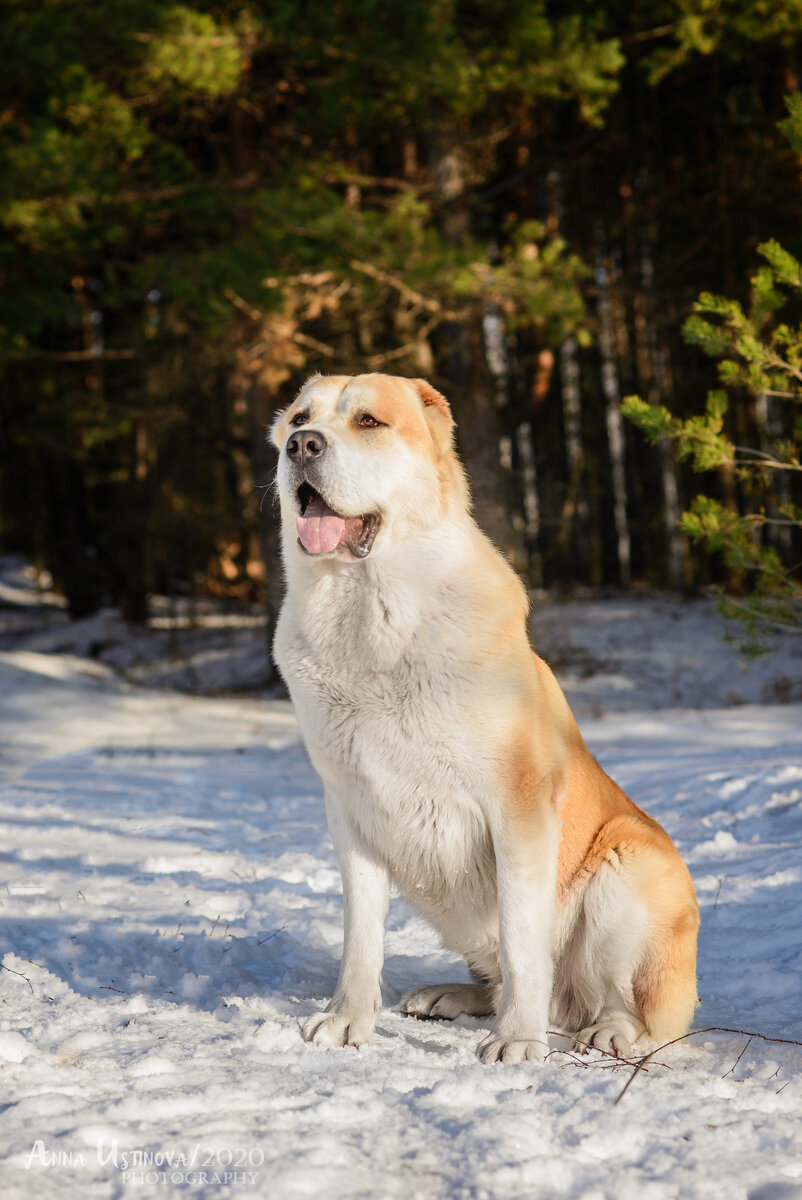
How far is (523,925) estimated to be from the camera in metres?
2.49

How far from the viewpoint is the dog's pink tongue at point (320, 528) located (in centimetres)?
262

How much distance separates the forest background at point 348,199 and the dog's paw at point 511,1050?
11.5 ft

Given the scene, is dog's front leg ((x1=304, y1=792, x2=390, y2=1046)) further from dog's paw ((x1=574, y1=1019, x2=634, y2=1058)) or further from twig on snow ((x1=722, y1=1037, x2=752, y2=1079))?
twig on snow ((x1=722, y1=1037, x2=752, y2=1079))

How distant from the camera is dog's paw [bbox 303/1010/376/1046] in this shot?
2471 millimetres

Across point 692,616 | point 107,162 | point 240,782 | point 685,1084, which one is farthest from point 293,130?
point 685,1084

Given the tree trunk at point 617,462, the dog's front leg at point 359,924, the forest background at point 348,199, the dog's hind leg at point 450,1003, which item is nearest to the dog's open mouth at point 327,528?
the dog's front leg at point 359,924

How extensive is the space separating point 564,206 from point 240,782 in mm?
13527

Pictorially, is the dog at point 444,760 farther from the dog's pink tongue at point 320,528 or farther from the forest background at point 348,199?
the forest background at point 348,199

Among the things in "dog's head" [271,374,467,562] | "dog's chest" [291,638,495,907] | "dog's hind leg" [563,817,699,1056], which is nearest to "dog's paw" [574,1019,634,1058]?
"dog's hind leg" [563,817,699,1056]

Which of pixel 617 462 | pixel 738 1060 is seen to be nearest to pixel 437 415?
pixel 738 1060

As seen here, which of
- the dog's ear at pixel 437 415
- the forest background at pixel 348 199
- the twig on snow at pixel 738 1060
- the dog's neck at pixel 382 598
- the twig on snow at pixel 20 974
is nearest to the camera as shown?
the twig on snow at pixel 738 1060

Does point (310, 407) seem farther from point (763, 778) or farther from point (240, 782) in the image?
point (240, 782)

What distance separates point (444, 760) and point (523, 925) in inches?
17.9

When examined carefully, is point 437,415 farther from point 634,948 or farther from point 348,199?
point 348,199
